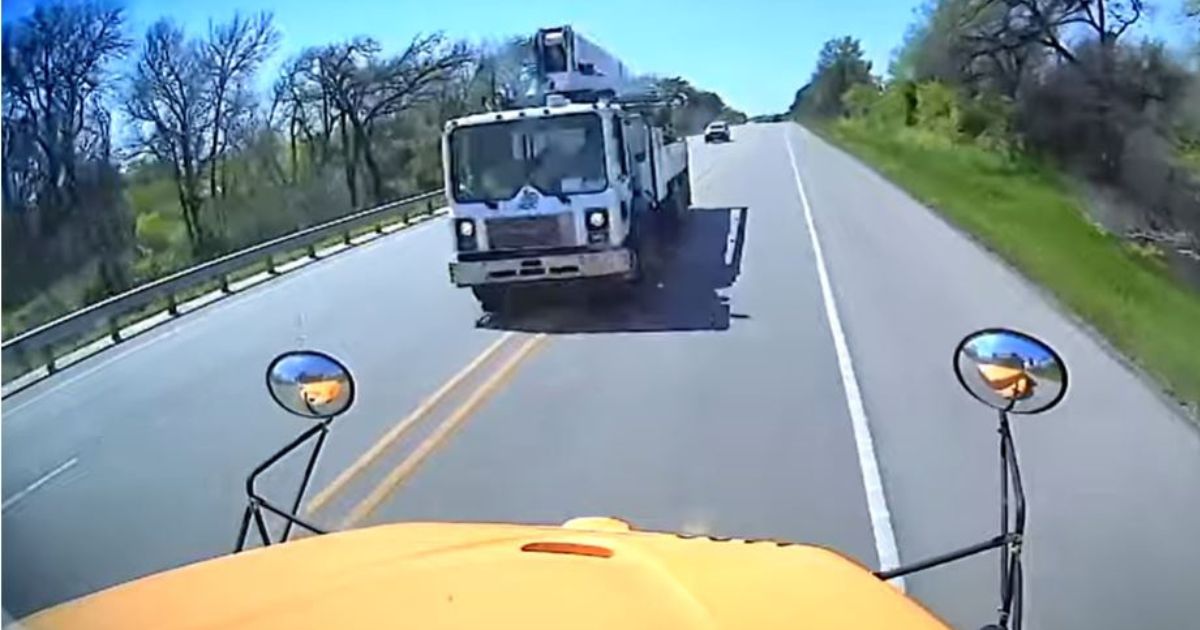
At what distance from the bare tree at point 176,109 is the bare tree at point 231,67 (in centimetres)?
2

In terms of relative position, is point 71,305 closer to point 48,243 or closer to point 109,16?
point 48,243

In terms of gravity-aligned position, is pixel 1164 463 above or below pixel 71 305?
below

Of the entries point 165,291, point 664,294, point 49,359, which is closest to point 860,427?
point 664,294

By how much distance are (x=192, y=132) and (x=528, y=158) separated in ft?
2.14

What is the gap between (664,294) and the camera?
2.94 metres

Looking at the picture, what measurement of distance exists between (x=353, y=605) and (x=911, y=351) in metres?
1.39

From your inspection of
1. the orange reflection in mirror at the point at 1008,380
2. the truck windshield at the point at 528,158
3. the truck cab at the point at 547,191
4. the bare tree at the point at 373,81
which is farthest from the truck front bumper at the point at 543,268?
the orange reflection in mirror at the point at 1008,380

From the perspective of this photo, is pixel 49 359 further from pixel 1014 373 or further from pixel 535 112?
pixel 1014 373

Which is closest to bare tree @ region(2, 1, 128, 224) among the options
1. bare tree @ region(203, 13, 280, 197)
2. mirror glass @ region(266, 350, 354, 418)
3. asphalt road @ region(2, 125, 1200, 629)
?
bare tree @ region(203, 13, 280, 197)

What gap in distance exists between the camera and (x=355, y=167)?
9.46ft

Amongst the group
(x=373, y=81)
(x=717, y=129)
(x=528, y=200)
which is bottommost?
(x=528, y=200)

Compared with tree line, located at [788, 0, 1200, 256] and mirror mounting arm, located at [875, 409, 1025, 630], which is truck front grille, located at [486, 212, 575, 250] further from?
mirror mounting arm, located at [875, 409, 1025, 630]

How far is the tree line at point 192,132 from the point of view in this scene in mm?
2650

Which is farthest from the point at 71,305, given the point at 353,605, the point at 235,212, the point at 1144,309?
the point at 1144,309
